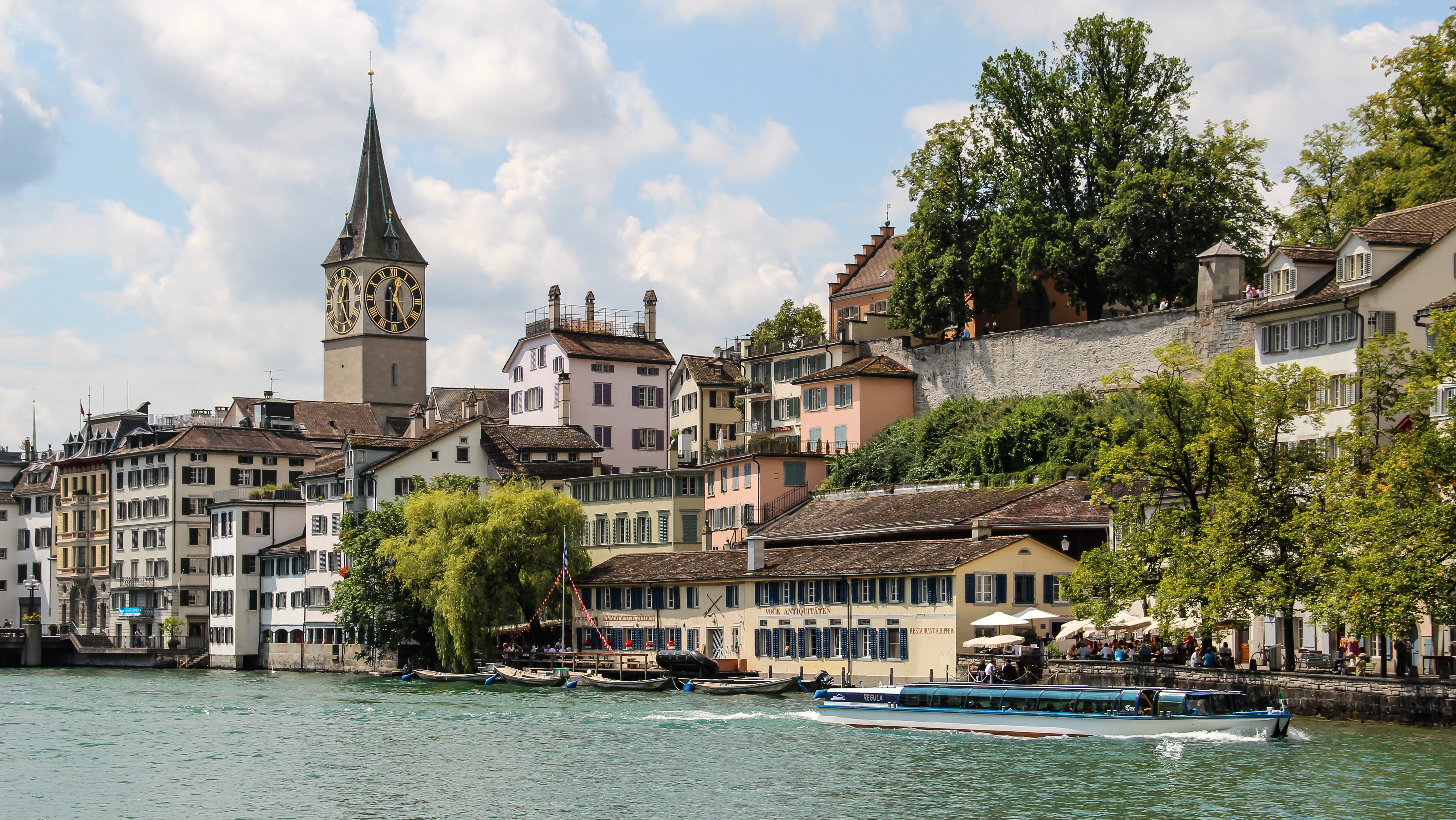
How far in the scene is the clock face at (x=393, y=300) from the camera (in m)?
→ 130

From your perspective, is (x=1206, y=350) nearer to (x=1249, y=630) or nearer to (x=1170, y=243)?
(x=1170, y=243)

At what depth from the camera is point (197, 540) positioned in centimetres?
10438

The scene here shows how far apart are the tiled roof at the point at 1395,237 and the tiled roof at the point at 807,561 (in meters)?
13.9

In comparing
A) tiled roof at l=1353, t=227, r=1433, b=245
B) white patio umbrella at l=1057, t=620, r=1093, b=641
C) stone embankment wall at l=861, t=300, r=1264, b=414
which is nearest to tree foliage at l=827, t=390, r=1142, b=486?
stone embankment wall at l=861, t=300, r=1264, b=414

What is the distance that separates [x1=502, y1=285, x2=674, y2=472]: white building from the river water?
4249 cm

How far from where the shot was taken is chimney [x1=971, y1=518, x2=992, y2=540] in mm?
58344

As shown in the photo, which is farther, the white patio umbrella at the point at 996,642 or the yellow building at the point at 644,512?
the yellow building at the point at 644,512

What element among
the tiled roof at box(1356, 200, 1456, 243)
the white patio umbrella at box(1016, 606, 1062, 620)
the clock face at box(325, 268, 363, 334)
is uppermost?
the clock face at box(325, 268, 363, 334)

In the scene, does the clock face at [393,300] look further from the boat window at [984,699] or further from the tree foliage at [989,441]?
the boat window at [984,699]

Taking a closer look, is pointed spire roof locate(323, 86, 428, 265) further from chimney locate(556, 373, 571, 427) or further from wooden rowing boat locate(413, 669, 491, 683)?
wooden rowing boat locate(413, 669, 491, 683)

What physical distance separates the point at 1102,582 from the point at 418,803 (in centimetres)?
2075

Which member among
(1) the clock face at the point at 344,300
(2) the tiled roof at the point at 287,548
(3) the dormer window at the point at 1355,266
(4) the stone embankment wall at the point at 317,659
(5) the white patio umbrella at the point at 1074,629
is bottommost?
(4) the stone embankment wall at the point at 317,659

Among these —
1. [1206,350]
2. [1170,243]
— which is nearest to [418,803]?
[1206,350]

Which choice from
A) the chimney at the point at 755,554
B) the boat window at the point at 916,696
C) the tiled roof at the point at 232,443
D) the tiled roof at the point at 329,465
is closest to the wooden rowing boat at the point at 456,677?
the chimney at the point at 755,554
